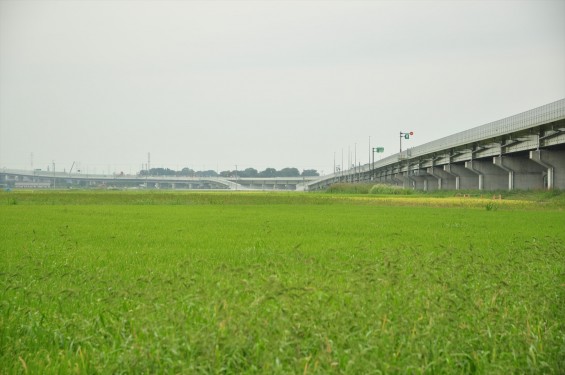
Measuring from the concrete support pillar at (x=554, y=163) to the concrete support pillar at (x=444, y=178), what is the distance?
30535 mm

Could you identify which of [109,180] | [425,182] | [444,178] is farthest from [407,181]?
[109,180]

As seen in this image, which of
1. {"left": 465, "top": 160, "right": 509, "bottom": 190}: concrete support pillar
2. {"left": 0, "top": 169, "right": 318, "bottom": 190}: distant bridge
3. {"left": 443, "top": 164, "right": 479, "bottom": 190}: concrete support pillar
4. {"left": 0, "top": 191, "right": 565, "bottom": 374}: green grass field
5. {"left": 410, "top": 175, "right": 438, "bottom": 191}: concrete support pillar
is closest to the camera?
{"left": 0, "top": 191, "right": 565, "bottom": 374}: green grass field

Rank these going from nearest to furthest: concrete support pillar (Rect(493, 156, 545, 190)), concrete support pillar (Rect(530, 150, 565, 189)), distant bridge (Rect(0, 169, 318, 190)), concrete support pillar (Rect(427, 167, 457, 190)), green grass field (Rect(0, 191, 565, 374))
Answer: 1. green grass field (Rect(0, 191, 565, 374))
2. concrete support pillar (Rect(530, 150, 565, 189))
3. concrete support pillar (Rect(493, 156, 545, 190))
4. concrete support pillar (Rect(427, 167, 457, 190))
5. distant bridge (Rect(0, 169, 318, 190))

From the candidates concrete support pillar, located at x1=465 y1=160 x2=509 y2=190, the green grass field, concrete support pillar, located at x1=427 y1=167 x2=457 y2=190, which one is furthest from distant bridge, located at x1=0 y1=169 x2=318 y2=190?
the green grass field

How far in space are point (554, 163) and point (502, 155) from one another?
782 centimetres

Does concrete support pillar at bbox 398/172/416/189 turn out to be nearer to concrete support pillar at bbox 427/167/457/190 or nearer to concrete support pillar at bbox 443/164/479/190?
concrete support pillar at bbox 427/167/457/190

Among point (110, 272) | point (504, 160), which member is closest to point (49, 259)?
point (110, 272)

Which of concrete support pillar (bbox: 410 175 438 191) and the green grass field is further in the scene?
concrete support pillar (bbox: 410 175 438 191)

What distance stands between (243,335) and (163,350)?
0.55 m

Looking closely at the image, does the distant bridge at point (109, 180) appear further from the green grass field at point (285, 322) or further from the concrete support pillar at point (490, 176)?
the green grass field at point (285, 322)

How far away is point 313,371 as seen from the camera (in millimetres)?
3215

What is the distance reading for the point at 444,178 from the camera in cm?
7169

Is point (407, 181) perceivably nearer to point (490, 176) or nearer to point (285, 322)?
point (490, 176)

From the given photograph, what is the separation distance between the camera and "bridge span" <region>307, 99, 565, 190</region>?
37812 millimetres
